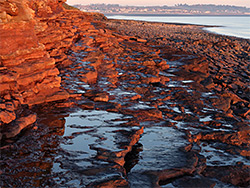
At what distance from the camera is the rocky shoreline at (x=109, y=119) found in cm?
625

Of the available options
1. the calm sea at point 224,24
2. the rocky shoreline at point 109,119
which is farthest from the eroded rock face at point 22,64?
the calm sea at point 224,24

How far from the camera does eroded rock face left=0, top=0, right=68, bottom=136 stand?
9.51 meters

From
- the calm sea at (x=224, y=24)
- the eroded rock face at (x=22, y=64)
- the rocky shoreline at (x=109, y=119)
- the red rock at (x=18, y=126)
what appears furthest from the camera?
the calm sea at (x=224, y=24)

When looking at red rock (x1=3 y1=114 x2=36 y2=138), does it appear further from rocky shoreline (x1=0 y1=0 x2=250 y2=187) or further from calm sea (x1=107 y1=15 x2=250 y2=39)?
calm sea (x1=107 y1=15 x2=250 y2=39)

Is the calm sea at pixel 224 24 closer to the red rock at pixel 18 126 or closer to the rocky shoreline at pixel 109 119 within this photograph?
the rocky shoreline at pixel 109 119

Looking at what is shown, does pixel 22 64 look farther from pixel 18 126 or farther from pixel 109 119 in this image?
pixel 109 119

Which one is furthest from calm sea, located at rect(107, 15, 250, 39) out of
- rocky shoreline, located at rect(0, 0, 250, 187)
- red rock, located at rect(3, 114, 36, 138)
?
red rock, located at rect(3, 114, 36, 138)

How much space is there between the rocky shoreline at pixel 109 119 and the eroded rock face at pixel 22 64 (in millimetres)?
37

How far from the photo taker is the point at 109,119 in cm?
927

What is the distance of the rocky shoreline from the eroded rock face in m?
0.04

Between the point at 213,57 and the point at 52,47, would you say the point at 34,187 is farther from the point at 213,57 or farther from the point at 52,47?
the point at 213,57

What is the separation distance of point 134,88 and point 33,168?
25.6 ft

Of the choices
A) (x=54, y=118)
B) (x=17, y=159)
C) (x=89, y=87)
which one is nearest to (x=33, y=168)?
(x=17, y=159)

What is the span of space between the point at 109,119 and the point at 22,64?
13.0 feet
